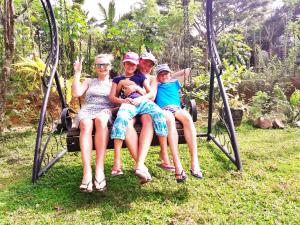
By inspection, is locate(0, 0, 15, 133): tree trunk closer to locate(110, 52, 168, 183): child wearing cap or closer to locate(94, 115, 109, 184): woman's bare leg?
locate(110, 52, 168, 183): child wearing cap

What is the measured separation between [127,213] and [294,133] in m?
3.89

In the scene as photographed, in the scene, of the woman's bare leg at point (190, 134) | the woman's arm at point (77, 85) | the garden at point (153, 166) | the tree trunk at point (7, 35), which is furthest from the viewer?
the tree trunk at point (7, 35)

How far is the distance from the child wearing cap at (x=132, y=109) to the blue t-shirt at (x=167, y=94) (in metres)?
0.17

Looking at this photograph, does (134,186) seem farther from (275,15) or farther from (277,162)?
(275,15)

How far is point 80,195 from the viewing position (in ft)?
9.21

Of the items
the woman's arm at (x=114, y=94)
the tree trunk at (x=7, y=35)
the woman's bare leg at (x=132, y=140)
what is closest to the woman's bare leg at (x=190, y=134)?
the woman's bare leg at (x=132, y=140)

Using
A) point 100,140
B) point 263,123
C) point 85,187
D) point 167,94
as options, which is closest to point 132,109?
point 100,140

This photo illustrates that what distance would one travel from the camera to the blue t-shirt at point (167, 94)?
10.3ft

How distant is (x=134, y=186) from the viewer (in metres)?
2.97

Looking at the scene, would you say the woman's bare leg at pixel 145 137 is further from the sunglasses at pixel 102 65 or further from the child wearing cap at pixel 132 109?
the sunglasses at pixel 102 65

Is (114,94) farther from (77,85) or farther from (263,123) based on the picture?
(263,123)

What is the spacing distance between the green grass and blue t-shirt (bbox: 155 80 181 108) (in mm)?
772

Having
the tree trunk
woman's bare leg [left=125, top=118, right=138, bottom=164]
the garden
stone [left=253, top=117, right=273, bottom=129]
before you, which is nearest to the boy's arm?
the garden

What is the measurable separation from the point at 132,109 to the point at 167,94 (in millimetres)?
545
